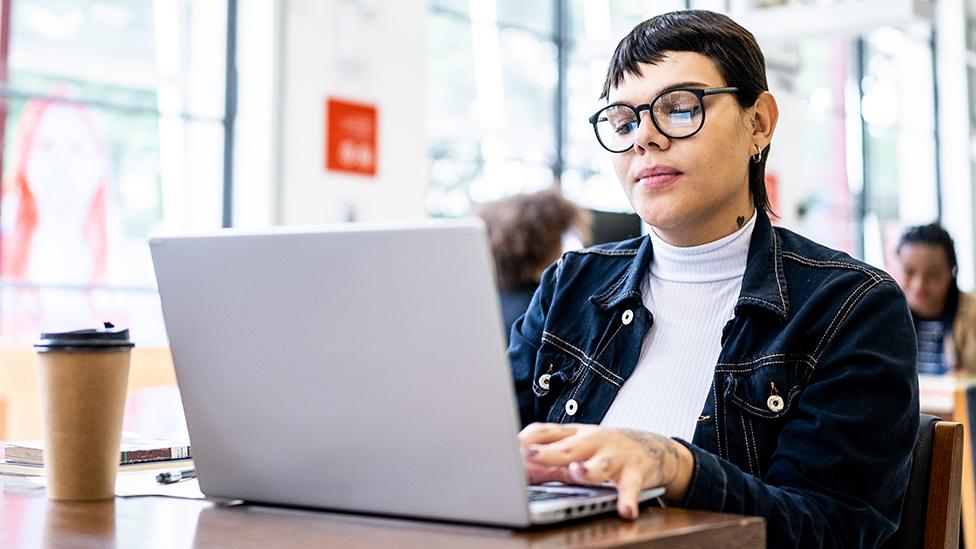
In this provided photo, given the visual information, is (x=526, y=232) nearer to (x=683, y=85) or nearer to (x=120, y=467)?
(x=683, y=85)

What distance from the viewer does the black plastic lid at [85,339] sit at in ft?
3.68

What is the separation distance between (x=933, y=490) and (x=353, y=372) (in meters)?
0.69

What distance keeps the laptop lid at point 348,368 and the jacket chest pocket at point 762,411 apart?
0.47 metres

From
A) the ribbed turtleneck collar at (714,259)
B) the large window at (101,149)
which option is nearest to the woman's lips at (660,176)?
the ribbed turtleneck collar at (714,259)

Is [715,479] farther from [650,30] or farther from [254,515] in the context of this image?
[650,30]

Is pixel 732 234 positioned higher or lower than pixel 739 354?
higher

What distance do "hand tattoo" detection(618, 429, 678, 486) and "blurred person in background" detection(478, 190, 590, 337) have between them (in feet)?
7.14

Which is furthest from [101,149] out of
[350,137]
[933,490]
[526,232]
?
[933,490]

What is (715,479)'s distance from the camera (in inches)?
41.5

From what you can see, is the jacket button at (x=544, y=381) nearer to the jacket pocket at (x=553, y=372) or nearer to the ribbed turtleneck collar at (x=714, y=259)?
the jacket pocket at (x=553, y=372)

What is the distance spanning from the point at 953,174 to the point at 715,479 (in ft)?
31.1

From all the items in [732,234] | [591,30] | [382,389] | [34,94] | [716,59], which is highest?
[591,30]

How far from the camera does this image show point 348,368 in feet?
3.14

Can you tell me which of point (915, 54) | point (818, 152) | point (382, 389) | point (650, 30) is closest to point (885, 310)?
point (650, 30)
